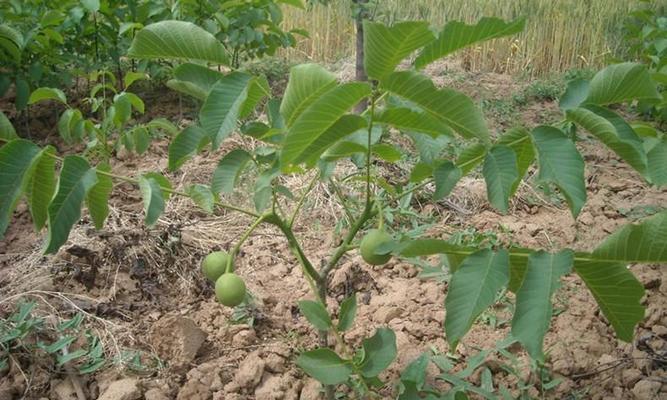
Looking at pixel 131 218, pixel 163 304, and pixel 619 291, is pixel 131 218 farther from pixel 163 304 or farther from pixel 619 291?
pixel 619 291

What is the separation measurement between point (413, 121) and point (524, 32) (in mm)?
4855

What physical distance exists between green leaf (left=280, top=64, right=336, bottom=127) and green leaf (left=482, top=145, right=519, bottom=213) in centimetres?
27

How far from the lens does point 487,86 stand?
15.7ft

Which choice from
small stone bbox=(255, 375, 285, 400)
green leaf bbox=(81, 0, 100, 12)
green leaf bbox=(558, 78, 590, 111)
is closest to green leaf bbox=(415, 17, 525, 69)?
green leaf bbox=(558, 78, 590, 111)

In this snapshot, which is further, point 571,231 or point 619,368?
point 571,231

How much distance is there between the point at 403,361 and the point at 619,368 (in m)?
0.56

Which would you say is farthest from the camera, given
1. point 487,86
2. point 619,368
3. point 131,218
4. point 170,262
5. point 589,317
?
point 487,86

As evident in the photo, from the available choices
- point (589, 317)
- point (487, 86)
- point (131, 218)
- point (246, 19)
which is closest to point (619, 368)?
point (589, 317)

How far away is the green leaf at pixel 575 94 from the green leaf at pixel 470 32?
242 millimetres

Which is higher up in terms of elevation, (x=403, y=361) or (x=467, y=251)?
(x=467, y=251)

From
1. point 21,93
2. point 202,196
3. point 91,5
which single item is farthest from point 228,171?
point 21,93

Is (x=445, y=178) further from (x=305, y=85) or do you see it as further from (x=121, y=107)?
(x=121, y=107)

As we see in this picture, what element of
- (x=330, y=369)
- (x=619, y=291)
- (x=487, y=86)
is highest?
(x=619, y=291)

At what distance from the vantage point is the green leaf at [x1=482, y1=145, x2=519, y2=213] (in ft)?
3.11
